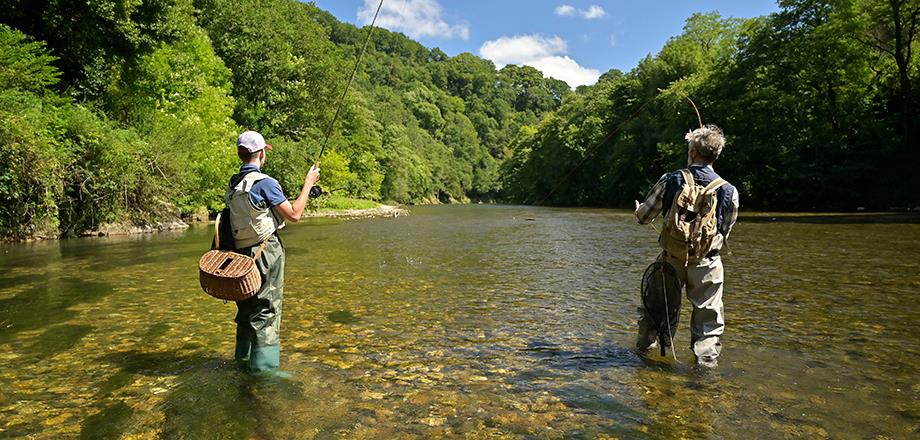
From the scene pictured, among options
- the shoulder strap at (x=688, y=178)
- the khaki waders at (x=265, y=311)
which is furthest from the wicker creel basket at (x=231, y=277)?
the shoulder strap at (x=688, y=178)

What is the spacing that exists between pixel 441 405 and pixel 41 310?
273 inches

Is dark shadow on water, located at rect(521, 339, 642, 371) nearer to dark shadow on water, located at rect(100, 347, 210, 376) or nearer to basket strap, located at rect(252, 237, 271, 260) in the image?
basket strap, located at rect(252, 237, 271, 260)

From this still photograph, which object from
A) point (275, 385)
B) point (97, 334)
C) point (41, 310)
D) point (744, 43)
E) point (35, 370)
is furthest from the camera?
point (744, 43)

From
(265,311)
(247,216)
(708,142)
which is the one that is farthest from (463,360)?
(708,142)

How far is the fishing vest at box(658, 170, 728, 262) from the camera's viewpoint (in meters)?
4.86

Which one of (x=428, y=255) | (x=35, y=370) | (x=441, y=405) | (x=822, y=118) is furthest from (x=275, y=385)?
(x=822, y=118)

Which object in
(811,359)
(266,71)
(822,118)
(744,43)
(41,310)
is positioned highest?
(744,43)

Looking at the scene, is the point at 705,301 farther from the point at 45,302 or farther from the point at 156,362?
the point at 45,302

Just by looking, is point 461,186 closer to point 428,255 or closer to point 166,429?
point 428,255

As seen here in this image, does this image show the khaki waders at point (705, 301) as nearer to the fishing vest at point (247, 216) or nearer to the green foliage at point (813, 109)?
the fishing vest at point (247, 216)

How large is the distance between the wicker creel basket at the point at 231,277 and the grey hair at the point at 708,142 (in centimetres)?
410

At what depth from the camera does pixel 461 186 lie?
135 meters

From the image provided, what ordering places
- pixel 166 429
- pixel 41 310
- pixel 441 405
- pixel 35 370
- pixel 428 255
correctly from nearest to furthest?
pixel 166 429 < pixel 441 405 < pixel 35 370 < pixel 41 310 < pixel 428 255

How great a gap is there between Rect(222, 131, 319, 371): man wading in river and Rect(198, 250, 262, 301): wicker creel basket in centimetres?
19
